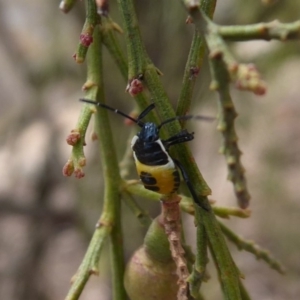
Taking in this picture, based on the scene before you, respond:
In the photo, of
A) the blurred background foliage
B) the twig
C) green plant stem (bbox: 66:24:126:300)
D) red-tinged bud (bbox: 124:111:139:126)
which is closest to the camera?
the twig

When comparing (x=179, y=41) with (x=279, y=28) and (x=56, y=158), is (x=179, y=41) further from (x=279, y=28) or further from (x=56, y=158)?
(x=279, y=28)

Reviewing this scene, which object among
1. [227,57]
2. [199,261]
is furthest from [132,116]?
[227,57]

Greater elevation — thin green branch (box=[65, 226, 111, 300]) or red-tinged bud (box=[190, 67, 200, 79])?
red-tinged bud (box=[190, 67, 200, 79])

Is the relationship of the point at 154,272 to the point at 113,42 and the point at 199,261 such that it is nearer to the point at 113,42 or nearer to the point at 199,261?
the point at 199,261

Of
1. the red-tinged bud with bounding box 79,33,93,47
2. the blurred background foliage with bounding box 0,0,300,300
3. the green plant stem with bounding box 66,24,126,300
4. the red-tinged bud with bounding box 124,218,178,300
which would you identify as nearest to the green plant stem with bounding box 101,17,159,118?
the green plant stem with bounding box 66,24,126,300

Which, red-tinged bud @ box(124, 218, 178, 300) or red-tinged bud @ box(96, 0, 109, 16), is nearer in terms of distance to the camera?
red-tinged bud @ box(96, 0, 109, 16)

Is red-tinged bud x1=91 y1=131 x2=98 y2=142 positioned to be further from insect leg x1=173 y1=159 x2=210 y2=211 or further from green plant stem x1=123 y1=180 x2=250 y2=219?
insect leg x1=173 y1=159 x2=210 y2=211

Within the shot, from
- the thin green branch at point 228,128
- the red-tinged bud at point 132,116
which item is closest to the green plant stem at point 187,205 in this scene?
the thin green branch at point 228,128
